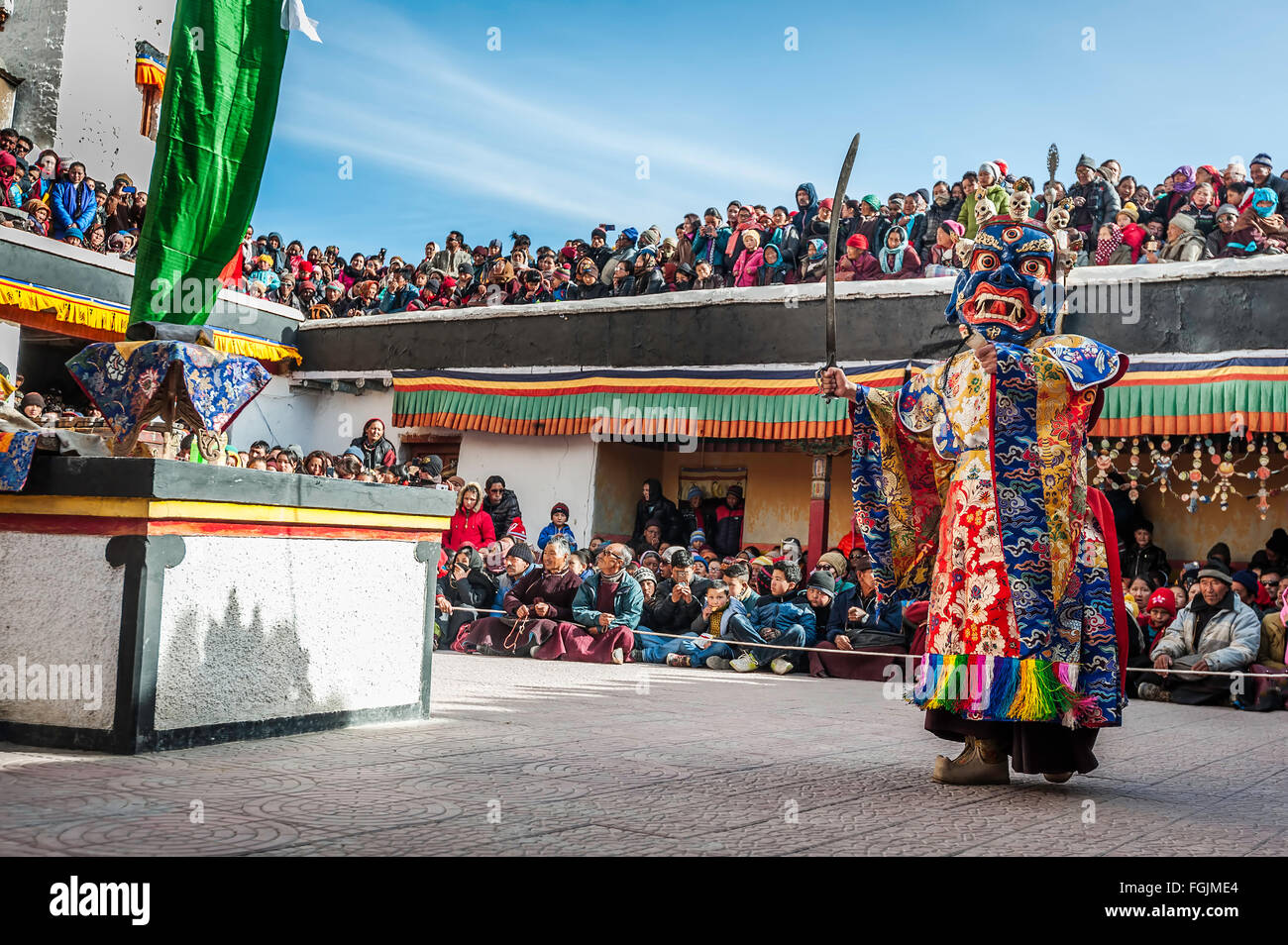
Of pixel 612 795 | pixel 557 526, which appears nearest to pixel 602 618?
pixel 557 526

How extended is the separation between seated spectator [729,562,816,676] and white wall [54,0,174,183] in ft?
39.3

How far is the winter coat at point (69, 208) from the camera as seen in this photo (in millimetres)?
13477

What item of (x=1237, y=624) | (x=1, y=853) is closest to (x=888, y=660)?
(x=1237, y=624)

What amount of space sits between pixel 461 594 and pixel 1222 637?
617 centimetres

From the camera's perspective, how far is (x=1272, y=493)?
1173 cm

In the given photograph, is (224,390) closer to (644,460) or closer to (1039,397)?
(1039,397)

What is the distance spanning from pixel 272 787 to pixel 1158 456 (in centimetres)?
942

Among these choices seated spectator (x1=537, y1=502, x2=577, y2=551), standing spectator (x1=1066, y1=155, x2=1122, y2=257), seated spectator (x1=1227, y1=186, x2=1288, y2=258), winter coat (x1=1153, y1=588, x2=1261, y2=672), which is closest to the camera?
winter coat (x1=1153, y1=588, x2=1261, y2=672)

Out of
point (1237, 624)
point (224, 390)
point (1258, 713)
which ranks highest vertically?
point (224, 390)

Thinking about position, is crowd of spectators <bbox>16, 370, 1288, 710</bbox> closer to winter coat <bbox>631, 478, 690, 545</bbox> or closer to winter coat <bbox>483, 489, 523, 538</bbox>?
winter coat <bbox>483, 489, 523, 538</bbox>

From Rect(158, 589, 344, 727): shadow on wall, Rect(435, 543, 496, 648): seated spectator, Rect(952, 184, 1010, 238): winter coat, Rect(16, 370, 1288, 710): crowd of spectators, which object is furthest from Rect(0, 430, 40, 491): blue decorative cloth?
Rect(952, 184, 1010, 238): winter coat

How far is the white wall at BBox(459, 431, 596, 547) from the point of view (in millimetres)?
14602

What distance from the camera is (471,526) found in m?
12.3

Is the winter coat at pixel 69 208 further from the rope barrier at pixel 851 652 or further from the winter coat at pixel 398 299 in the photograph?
the rope barrier at pixel 851 652
